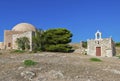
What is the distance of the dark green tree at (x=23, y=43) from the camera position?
4713 centimetres

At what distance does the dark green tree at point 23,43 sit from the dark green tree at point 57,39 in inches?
168

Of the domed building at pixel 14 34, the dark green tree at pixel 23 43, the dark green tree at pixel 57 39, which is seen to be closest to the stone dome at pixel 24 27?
the domed building at pixel 14 34

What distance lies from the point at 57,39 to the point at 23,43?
290 inches

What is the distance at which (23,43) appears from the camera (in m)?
48.3

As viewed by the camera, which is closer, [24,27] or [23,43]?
[23,43]

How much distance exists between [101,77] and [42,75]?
390cm

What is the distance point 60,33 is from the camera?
153 feet

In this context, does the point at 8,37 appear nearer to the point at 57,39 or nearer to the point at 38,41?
the point at 38,41

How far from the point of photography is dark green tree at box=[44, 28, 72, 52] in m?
43.2

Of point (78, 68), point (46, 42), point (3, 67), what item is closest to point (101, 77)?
point (78, 68)

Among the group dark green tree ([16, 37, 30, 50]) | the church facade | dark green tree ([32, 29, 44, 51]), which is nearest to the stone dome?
dark green tree ([16, 37, 30, 50])

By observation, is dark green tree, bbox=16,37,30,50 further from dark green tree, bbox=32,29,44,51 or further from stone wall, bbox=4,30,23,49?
stone wall, bbox=4,30,23,49

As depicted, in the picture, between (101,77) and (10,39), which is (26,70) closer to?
(101,77)

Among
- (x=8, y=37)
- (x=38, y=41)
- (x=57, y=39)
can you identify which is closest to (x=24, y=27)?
(x=8, y=37)
